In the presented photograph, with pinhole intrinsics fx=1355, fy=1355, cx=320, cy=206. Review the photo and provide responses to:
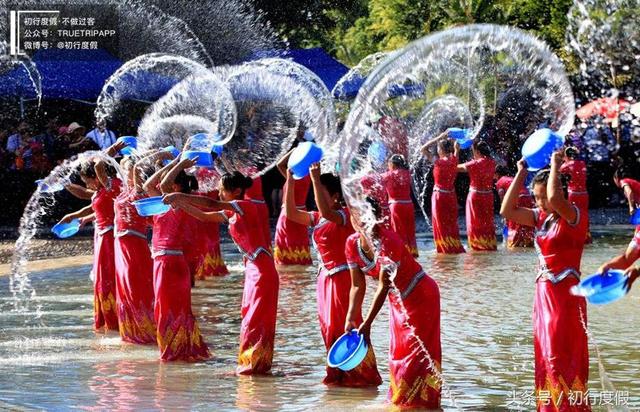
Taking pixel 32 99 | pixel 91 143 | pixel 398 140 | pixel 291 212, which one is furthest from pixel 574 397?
pixel 32 99

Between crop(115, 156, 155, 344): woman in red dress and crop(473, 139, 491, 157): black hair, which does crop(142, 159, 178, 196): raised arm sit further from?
crop(473, 139, 491, 157): black hair

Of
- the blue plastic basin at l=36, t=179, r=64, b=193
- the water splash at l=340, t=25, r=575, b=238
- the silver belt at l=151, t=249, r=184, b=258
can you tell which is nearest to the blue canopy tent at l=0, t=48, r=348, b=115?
the water splash at l=340, t=25, r=575, b=238

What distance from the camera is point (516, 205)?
25.0ft

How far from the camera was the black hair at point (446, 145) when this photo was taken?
1736 centimetres

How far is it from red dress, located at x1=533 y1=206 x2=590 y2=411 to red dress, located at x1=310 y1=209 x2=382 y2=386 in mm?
1596

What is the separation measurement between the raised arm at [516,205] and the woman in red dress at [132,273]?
162 inches

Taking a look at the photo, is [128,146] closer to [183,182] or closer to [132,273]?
[132,273]

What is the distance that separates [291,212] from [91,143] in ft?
41.4

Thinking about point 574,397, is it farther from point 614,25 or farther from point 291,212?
point 614,25

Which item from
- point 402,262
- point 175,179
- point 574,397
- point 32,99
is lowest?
point 574,397

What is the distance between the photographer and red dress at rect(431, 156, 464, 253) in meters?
17.7

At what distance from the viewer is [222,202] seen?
908 centimetres

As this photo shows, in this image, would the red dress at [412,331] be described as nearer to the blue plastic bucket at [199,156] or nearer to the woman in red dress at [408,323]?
the woman in red dress at [408,323]

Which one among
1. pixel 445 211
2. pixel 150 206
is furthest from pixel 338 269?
pixel 445 211
